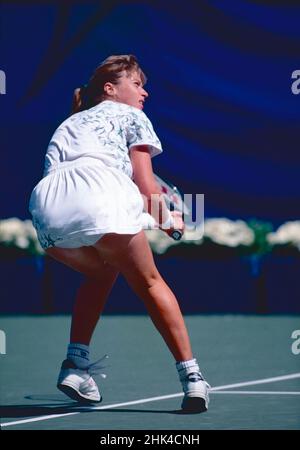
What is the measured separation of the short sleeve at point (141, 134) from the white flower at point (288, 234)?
206 inches

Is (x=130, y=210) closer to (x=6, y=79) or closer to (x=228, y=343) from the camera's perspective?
(x=228, y=343)

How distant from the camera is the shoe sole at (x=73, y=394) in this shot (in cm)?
551

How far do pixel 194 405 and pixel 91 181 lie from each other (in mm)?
933

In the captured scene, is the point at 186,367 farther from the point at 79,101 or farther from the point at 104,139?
the point at 79,101

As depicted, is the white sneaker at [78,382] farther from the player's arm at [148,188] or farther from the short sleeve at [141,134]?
the short sleeve at [141,134]

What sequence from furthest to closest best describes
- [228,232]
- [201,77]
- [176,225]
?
[228,232], [201,77], [176,225]

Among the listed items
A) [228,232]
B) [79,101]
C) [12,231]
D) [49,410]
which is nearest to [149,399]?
[49,410]

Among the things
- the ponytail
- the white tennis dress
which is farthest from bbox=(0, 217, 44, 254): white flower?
the white tennis dress

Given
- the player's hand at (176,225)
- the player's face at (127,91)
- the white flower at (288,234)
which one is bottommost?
the player's hand at (176,225)

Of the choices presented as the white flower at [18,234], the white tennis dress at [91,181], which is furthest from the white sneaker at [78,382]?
the white flower at [18,234]

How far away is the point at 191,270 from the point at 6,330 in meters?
2.02

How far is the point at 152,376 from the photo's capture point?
6.68 metres

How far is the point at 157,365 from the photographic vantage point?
7203 millimetres

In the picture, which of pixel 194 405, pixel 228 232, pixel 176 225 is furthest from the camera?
pixel 228 232
